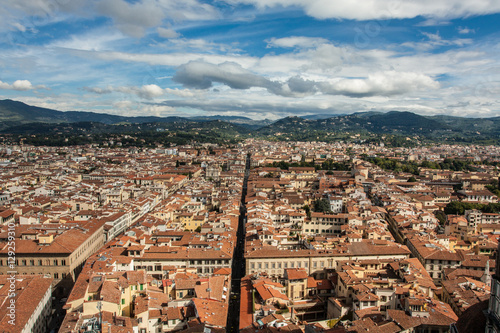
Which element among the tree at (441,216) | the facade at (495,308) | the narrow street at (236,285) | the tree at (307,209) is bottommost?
the narrow street at (236,285)

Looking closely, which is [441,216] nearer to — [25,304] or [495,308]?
[495,308]

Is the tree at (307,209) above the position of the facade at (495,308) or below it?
below

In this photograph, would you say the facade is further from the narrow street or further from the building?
the building

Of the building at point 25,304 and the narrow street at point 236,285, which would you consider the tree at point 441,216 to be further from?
the building at point 25,304

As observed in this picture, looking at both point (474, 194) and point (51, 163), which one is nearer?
point (474, 194)

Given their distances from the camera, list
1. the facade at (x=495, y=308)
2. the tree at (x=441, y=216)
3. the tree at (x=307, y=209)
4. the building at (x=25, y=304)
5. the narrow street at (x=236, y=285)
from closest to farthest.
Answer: the facade at (x=495, y=308), the building at (x=25, y=304), the narrow street at (x=236, y=285), the tree at (x=441, y=216), the tree at (x=307, y=209)

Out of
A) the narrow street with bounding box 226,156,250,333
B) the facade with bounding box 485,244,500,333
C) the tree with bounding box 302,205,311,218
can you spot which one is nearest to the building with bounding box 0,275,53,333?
the narrow street with bounding box 226,156,250,333

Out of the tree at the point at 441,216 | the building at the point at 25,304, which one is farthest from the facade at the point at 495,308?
the tree at the point at 441,216

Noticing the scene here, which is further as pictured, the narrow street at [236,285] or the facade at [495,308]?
the narrow street at [236,285]

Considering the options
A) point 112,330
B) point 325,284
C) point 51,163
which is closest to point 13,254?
point 112,330

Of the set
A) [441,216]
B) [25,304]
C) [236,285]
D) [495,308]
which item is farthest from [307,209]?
[495,308]

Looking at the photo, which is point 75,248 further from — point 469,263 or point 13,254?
point 469,263
